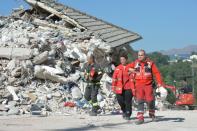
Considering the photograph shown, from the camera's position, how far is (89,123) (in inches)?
436

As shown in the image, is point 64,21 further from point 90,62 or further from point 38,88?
point 90,62

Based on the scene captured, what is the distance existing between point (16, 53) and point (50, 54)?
1123mm

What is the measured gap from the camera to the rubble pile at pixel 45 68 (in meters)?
14.5

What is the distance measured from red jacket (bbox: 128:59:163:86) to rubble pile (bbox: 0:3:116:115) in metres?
3.34

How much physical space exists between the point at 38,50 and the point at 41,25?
3.20m

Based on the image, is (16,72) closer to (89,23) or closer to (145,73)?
(89,23)

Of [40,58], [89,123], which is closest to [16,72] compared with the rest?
[40,58]

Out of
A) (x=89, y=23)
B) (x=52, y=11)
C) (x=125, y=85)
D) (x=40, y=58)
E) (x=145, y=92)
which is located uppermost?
(x=52, y=11)

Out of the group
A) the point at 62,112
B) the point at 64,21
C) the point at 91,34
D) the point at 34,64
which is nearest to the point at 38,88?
the point at 34,64

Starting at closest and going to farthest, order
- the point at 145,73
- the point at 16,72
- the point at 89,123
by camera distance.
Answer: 1. the point at 145,73
2. the point at 89,123
3. the point at 16,72

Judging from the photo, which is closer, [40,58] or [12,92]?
[12,92]

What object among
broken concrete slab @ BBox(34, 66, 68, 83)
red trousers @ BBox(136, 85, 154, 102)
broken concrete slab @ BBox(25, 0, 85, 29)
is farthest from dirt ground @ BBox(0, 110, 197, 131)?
broken concrete slab @ BBox(25, 0, 85, 29)

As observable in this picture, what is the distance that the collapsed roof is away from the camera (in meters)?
19.3

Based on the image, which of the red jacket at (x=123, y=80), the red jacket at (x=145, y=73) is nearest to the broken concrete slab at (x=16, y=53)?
the red jacket at (x=123, y=80)
